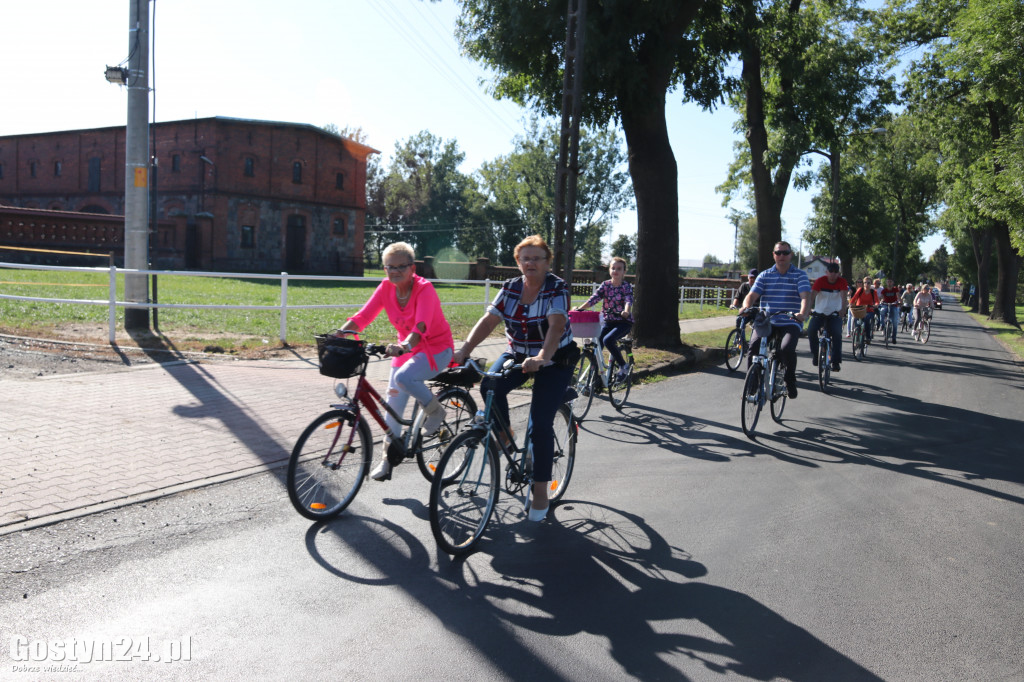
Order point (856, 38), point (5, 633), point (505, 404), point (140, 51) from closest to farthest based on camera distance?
point (5, 633) → point (505, 404) → point (140, 51) → point (856, 38)

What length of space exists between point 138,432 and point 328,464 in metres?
2.80

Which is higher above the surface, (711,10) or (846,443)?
(711,10)

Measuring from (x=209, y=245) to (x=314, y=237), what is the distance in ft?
24.5

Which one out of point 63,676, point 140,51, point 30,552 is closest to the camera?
point 63,676

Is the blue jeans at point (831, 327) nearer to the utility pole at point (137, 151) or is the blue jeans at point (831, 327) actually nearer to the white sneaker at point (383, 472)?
the white sneaker at point (383, 472)

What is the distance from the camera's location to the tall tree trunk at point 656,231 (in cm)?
1476

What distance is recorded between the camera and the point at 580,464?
6.78m

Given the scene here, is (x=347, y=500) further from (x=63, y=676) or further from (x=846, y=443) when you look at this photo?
(x=846, y=443)

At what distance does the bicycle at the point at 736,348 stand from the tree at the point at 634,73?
3.84 feet

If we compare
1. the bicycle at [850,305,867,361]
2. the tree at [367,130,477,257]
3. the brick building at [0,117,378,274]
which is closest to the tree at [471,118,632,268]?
the tree at [367,130,477,257]

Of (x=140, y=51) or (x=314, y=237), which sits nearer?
(x=140, y=51)

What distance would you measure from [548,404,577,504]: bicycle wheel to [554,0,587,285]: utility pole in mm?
Answer: 6504

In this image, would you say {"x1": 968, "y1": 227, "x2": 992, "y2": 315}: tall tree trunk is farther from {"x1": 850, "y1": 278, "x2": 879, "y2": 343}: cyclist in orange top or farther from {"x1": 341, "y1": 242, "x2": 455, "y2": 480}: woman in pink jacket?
{"x1": 341, "y1": 242, "x2": 455, "y2": 480}: woman in pink jacket

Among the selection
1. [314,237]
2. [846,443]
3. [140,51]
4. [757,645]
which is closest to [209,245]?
[314,237]
